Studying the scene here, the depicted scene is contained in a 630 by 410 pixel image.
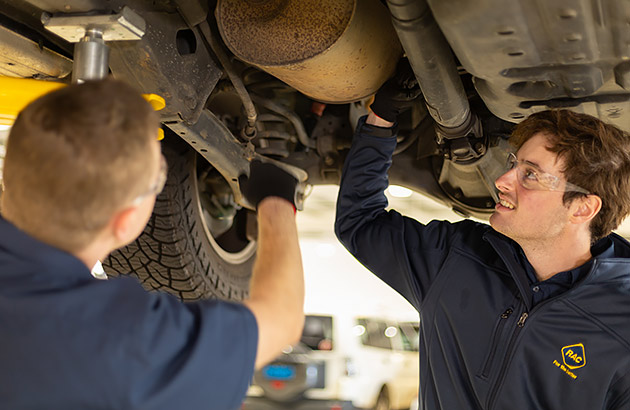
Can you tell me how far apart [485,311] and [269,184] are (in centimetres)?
65

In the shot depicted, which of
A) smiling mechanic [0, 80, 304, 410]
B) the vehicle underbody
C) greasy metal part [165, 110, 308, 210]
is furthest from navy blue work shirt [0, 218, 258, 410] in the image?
greasy metal part [165, 110, 308, 210]

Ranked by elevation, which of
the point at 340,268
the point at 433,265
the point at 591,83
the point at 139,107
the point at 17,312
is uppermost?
the point at 591,83

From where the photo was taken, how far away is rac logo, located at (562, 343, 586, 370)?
146 centimetres

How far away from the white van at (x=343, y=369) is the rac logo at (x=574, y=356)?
4.41m

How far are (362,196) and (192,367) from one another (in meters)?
0.98

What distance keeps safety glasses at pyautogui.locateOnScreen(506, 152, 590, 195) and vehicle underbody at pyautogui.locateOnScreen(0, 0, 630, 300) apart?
0.41ft

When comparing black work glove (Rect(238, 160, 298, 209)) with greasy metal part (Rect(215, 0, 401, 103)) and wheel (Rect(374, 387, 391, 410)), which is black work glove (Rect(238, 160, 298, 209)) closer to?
greasy metal part (Rect(215, 0, 401, 103))

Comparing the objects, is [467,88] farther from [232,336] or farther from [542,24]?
[232,336]

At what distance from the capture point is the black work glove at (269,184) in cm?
130

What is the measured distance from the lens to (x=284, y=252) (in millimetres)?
1129

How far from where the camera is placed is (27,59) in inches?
58.1

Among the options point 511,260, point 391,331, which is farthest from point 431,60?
point 391,331

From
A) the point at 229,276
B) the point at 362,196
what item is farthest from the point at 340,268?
the point at 362,196

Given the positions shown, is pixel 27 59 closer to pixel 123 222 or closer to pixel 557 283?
pixel 123 222
